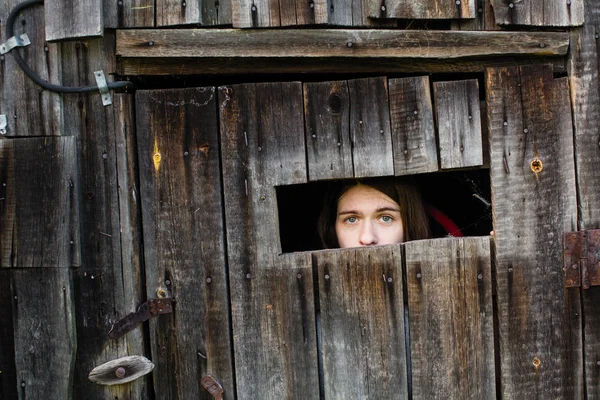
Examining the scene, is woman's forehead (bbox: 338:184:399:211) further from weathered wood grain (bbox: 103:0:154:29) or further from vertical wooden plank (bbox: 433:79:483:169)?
weathered wood grain (bbox: 103:0:154:29)

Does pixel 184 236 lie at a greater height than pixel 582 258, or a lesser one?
greater

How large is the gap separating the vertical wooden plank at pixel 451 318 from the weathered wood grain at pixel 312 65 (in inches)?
29.4

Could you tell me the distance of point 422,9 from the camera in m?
3.11

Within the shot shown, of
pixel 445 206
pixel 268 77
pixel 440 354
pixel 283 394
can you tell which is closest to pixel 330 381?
pixel 283 394

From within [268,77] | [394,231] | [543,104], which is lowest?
[394,231]

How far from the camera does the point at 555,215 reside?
314cm

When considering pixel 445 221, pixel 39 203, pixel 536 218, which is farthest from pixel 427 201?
pixel 39 203

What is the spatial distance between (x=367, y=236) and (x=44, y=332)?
4.81 feet

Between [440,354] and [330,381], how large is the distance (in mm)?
480

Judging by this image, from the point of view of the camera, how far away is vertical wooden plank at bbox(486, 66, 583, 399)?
3.13 metres

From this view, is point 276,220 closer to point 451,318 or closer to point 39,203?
point 451,318

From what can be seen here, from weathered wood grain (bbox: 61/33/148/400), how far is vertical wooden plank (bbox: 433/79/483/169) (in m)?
1.31

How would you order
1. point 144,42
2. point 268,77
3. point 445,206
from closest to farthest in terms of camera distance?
1. point 144,42
2. point 268,77
3. point 445,206

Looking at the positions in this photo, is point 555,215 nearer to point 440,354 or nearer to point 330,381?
point 440,354
